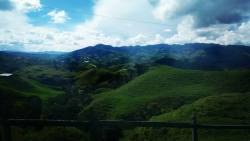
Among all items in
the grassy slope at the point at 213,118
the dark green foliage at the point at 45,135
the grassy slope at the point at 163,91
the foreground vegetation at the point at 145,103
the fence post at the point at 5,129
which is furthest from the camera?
the grassy slope at the point at 163,91

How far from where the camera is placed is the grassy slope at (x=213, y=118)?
29359 millimetres

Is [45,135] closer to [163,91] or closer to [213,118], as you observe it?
[213,118]

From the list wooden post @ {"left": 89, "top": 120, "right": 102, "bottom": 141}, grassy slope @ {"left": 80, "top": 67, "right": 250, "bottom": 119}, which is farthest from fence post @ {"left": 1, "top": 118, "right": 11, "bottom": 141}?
grassy slope @ {"left": 80, "top": 67, "right": 250, "bottom": 119}

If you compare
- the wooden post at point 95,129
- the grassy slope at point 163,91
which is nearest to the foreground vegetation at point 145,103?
the grassy slope at point 163,91

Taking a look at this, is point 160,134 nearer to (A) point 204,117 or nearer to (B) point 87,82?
(A) point 204,117

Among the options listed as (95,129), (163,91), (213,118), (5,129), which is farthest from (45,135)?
(163,91)

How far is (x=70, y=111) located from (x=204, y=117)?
20.4m

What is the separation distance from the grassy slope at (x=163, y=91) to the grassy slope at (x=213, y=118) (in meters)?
13.0

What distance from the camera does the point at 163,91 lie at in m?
77.6

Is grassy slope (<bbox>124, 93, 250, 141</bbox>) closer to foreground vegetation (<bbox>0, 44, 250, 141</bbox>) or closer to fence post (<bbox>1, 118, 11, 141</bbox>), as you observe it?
foreground vegetation (<bbox>0, 44, 250, 141</bbox>)

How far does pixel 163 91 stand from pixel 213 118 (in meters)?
38.9

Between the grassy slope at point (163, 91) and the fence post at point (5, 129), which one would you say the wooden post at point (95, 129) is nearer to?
the fence post at point (5, 129)

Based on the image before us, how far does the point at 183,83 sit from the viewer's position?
8250cm

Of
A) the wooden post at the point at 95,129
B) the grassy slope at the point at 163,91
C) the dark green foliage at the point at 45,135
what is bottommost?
the grassy slope at the point at 163,91
